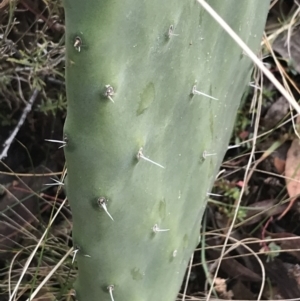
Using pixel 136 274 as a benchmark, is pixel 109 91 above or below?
above

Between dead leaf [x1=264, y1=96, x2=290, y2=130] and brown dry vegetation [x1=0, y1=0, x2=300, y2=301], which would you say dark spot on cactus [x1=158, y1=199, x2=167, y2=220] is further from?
dead leaf [x1=264, y1=96, x2=290, y2=130]

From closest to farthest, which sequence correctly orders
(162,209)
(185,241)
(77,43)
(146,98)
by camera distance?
(77,43) < (146,98) < (162,209) < (185,241)

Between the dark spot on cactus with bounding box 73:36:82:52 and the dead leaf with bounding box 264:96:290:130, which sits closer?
the dark spot on cactus with bounding box 73:36:82:52

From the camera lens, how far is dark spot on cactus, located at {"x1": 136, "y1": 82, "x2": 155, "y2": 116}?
0.53m

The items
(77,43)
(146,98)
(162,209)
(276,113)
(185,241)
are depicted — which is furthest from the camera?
(276,113)

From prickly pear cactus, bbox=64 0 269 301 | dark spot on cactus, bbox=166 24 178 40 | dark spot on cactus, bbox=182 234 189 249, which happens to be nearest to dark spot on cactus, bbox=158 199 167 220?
prickly pear cactus, bbox=64 0 269 301

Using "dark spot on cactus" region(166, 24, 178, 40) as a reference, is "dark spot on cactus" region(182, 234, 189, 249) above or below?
below

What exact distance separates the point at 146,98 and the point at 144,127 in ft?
0.11

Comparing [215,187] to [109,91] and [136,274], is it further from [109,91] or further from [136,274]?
[109,91]

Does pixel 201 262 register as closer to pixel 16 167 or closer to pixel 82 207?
pixel 16 167

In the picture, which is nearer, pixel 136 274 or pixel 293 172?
pixel 136 274

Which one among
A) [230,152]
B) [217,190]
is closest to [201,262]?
[217,190]

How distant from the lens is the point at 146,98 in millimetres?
541

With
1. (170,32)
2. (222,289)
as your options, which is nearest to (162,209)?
(170,32)
